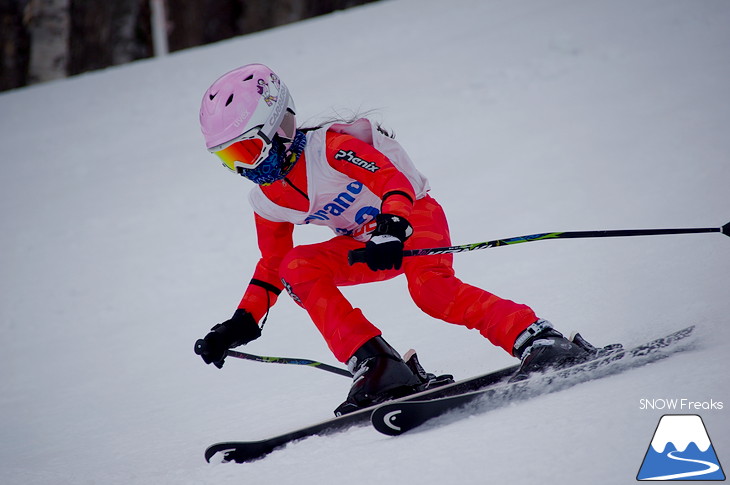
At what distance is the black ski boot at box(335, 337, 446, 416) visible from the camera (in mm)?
2721

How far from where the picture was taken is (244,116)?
2.79 metres

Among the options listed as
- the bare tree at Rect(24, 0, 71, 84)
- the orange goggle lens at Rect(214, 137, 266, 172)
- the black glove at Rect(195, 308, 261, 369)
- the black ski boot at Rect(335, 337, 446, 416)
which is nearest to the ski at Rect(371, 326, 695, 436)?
the black ski boot at Rect(335, 337, 446, 416)

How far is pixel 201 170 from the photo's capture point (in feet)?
25.6

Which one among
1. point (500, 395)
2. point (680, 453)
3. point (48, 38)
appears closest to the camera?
point (680, 453)

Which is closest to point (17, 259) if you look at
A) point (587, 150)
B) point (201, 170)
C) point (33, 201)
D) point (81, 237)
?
point (81, 237)

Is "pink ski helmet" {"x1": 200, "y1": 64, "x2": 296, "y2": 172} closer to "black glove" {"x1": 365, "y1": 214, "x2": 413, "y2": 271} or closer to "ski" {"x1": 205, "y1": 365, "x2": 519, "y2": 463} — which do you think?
"black glove" {"x1": 365, "y1": 214, "x2": 413, "y2": 271}

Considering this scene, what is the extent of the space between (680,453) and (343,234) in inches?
65.7

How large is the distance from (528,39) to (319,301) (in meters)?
6.47

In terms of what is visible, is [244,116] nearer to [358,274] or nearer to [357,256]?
[357,256]

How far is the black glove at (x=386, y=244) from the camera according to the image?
2.52m

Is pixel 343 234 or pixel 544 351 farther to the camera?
pixel 343 234

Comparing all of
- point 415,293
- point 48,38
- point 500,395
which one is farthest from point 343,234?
point 48,38

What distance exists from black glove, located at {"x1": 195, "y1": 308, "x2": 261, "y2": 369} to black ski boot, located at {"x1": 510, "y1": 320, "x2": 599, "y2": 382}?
1151mm

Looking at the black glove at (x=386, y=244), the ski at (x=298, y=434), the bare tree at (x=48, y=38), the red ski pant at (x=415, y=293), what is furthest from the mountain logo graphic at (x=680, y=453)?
the bare tree at (x=48, y=38)
